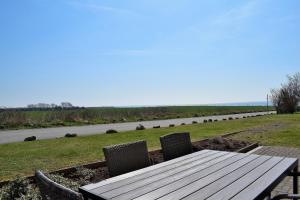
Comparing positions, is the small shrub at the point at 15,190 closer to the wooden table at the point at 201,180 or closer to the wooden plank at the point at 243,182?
the wooden table at the point at 201,180

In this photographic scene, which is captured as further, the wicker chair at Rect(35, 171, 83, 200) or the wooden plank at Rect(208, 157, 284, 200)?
the wooden plank at Rect(208, 157, 284, 200)

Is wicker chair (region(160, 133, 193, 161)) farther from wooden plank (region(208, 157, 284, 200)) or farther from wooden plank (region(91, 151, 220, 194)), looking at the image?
wooden plank (region(208, 157, 284, 200))

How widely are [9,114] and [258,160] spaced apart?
85.4 feet

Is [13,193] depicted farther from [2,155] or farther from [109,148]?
[2,155]

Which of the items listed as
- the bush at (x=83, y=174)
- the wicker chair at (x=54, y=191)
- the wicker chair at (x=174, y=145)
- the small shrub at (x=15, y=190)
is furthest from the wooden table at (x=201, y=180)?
the bush at (x=83, y=174)

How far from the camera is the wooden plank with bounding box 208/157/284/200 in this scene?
242cm

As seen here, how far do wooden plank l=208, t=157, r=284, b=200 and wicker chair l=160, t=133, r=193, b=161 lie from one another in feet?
4.19

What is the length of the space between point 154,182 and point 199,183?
0.41m

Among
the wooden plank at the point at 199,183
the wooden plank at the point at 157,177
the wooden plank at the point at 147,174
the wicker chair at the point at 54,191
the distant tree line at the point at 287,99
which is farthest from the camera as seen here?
the distant tree line at the point at 287,99

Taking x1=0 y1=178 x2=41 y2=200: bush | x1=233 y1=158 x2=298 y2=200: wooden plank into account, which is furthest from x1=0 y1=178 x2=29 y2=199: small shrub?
x1=233 y1=158 x2=298 y2=200: wooden plank

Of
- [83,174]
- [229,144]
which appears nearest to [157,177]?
[83,174]

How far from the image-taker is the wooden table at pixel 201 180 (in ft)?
8.02

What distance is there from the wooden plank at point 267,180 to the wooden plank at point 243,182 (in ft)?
0.14

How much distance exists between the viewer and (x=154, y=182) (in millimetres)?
2775
